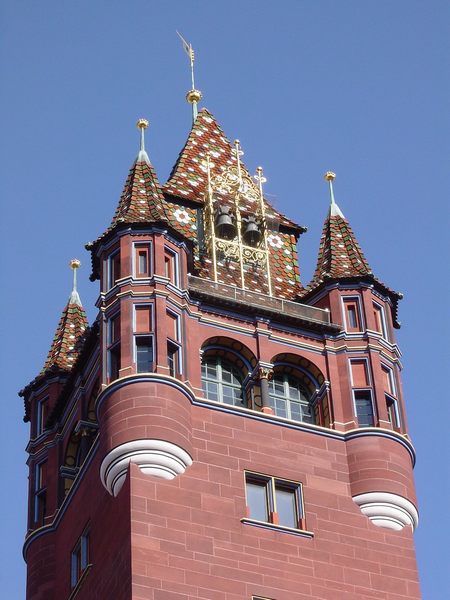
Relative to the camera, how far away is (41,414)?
67.2 m

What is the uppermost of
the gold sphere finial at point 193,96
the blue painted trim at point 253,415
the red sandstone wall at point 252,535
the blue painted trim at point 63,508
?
the gold sphere finial at point 193,96

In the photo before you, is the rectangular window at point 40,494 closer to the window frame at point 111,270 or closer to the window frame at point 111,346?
the window frame at point 111,346

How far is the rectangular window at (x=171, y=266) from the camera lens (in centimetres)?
6134

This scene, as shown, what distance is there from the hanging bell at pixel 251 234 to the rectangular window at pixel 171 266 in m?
6.20

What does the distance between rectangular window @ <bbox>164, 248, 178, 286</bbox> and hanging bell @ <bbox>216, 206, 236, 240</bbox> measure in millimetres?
5390

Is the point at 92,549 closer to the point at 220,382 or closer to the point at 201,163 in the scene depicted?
the point at 220,382

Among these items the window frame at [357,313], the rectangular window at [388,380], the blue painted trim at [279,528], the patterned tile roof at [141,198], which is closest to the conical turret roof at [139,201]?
the patterned tile roof at [141,198]

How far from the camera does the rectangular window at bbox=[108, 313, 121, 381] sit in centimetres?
5906

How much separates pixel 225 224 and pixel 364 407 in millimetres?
9231

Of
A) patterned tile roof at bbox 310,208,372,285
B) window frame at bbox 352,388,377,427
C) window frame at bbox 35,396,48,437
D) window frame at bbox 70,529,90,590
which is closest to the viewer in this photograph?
window frame at bbox 70,529,90,590

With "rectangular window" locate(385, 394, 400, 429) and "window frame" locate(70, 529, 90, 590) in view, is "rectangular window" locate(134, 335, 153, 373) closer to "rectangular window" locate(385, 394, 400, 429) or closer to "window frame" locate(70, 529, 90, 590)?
"window frame" locate(70, 529, 90, 590)

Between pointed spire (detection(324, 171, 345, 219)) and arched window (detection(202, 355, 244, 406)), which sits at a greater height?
pointed spire (detection(324, 171, 345, 219))

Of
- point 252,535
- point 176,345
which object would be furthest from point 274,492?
point 176,345

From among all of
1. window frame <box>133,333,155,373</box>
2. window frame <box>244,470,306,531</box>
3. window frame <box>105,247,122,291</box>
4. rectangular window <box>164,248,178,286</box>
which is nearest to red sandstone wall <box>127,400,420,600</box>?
window frame <box>244,470,306,531</box>
